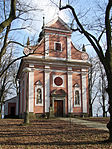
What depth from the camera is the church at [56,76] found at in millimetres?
22625

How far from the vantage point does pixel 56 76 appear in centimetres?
2386

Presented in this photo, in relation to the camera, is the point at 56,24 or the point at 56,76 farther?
the point at 56,24

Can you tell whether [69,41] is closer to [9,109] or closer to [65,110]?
[65,110]

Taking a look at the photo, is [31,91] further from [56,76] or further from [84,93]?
[84,93]

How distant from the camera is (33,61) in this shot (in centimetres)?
2284

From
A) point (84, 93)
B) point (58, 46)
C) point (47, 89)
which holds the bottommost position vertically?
point (84, 93)

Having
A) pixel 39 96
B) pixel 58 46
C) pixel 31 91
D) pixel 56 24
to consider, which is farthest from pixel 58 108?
pixel 56 24

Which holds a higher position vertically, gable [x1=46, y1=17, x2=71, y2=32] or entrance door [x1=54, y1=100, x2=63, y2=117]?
gable [x1=46, y1=17, x2=71, y2=32]

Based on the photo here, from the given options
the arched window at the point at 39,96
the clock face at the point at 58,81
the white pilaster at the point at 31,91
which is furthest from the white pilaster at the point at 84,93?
the white pilaster at the point at 31,91

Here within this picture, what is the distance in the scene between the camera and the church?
22.6m

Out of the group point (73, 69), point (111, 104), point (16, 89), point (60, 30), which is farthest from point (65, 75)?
point (111, 104)

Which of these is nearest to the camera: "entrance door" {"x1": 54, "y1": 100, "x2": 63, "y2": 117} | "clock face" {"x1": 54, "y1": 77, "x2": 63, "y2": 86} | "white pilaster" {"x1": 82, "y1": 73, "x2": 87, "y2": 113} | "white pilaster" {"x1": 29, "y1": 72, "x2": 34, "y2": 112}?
"white pilaster" {"x1": 29, "y1": 72, "x2": 34, "y2": 112}

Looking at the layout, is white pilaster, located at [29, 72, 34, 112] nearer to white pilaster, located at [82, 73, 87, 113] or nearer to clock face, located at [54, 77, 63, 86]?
clock face, located at [54, 77, 63, 86]

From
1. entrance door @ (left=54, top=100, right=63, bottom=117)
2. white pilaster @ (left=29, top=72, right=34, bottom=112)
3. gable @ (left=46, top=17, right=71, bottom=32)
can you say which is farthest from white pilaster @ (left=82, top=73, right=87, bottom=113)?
gable @ (left=46, top=17, right=71, bottom=32)
